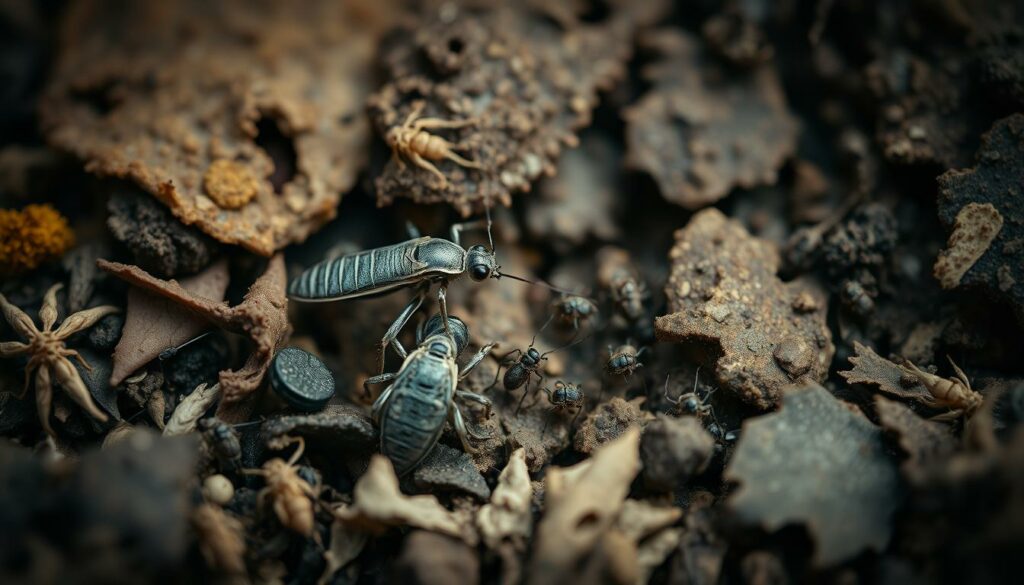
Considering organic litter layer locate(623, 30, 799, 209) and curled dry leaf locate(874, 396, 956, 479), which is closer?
curled dry leaf locate(874, 396, 956, 479)

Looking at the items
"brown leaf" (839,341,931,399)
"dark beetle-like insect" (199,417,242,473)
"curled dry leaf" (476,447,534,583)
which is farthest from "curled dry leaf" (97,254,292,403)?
"brown leaf" (839,341,931,399)

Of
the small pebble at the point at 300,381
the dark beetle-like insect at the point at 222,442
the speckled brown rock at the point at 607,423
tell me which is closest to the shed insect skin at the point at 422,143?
the small pebble at the point at 300,381

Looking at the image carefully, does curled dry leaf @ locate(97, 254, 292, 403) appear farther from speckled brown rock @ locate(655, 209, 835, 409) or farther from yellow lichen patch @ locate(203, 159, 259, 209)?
speckled brown rock @ locate(655, 209, 835, 409)

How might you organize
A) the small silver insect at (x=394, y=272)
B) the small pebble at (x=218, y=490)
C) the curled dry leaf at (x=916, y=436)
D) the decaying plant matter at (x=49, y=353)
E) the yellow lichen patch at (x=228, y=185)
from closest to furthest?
the curled dry leaf at (x=916, y=436) < the small pebble at (x=218, y=490) < the decaying plant matter at (x=49, y=353) < the yellow lichen patch at (x=228, y=185) < the small silver insect at (x=394, y=272)

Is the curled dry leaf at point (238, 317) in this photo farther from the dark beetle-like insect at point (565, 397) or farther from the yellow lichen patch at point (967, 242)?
the yellow lichen patch at point (967, 242)

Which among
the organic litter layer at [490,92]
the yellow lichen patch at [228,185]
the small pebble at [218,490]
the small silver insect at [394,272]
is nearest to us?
the small pebble at [218,490]

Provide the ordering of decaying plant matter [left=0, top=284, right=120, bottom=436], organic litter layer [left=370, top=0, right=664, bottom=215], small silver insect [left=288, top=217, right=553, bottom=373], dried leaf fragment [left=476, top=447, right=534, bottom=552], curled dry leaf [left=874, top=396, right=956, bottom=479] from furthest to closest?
organic litter layer [left=370, top=0, right=664, bottom=215], small silver insect [left=288, top=217, right=553, bottom=373], decaying plant matter [left=0, top=284, right=120, bottom=436], dried leaf fragment [left=476, top=447, right=534, bottom=552], curled dry leaf [left=874, top=396, right=956, bottom=479]
